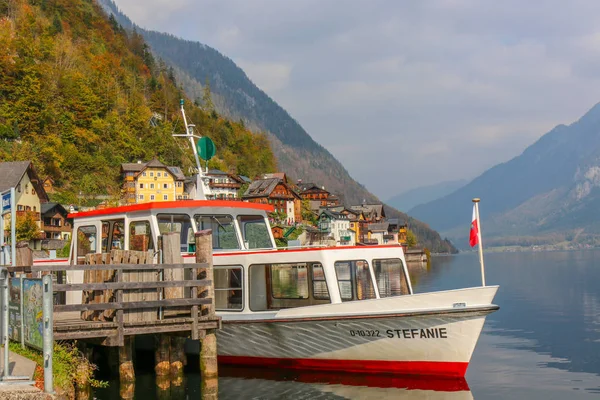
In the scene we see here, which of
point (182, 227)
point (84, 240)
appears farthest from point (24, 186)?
point (182, 227)

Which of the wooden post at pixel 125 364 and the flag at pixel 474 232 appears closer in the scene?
the wooden post at pixel 125 364

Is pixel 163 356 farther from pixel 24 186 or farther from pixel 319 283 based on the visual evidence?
pixel 24 186

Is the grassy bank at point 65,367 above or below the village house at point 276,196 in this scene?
below

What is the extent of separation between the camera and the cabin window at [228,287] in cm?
2030

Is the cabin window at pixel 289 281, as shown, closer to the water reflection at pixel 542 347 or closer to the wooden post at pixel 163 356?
the wooden post at pixel 163 356

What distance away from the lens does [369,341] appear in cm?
1864

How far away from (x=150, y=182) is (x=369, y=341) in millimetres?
83466

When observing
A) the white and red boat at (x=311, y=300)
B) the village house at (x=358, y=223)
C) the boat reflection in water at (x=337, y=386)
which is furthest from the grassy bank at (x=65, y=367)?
the village house at (x=358, y=223)

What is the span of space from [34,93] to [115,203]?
71.5ft

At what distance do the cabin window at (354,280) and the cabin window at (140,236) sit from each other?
18.5 ft

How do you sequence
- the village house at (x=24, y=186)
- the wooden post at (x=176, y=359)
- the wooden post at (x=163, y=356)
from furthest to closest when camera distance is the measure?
the village house at (x=24, y=186) → the wooden post at (x=176, y=359) → the wooden post at (x=163, y=356)

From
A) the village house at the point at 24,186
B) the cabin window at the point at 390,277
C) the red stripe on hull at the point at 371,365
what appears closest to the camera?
the red stripe on hull at the point at 371,365

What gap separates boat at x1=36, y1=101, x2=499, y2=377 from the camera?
17922mm

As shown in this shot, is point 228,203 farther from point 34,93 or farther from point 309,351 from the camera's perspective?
point 34,93
